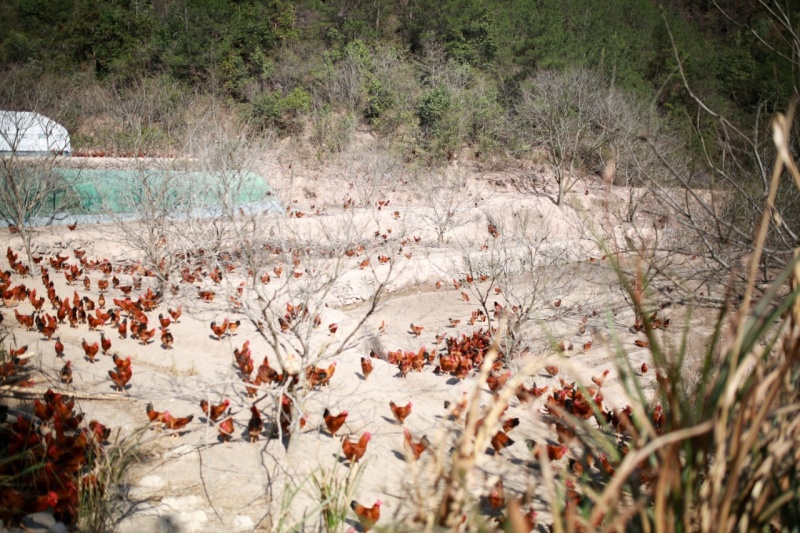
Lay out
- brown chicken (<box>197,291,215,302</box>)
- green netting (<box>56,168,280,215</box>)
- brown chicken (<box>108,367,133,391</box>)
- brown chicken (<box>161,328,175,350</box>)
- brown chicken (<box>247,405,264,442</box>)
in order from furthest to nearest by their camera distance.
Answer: green netting (<box>56,168,280,215</box>) → brown chicken (<box>197,291,215,302</box>) → brown chicken (<box>161,328,175,350</box>) → brown chicken (<box>108,367,133,391</box>) → brown chicken (<box>247,405,264,442</box>)

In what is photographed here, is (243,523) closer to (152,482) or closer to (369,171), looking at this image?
(152,482)

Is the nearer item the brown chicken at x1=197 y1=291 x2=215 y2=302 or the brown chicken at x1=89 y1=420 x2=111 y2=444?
the brown chicken at x1=89 y1=420 x2=111 y2=444

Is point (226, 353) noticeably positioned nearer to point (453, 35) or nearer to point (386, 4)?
point (453, 35)

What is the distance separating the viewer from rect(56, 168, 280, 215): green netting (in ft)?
28.1

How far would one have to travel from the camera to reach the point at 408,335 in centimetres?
908

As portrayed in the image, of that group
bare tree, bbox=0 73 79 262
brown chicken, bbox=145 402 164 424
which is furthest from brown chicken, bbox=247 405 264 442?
bare tree, bbox=0 73 79 262

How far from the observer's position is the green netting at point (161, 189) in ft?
28.1

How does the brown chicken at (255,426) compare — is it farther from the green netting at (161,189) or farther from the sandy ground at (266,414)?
the green netting at (161,189)

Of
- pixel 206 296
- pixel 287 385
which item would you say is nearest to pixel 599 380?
pixel 287 385

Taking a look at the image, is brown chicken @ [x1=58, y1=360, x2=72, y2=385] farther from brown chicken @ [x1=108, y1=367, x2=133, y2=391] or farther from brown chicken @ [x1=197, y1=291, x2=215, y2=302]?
brown chicken @ [x1=197, y1=291, x2=215, y2=302]

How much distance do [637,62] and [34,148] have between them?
27.9 meters

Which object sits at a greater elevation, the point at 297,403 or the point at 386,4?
the point at 386,4

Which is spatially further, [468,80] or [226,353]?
[468,80]

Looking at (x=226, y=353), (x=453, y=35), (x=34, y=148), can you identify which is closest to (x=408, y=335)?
(x=226, y=353)
